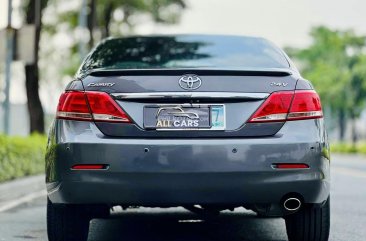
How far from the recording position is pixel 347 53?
60438 millimetres

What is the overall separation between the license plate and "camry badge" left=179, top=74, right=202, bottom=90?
0.13 meters

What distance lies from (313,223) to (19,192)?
21.4ft

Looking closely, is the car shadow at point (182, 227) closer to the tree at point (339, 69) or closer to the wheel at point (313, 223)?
the wheel at point (313, 223)

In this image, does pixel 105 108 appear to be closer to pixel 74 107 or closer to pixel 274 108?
pixel 74 107

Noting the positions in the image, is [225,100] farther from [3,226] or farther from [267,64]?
[3,226]

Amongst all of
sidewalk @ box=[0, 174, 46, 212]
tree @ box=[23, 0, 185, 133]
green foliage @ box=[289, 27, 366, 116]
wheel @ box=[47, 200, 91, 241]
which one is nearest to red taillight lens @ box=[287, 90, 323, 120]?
wheel @ box=[47, 200, 91, 241]

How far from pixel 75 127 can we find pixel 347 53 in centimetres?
5694

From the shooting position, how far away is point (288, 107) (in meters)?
5.10

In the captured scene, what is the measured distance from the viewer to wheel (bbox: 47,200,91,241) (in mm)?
5512

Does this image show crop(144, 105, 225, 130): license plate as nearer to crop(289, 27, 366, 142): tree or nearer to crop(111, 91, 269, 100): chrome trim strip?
crop(111, 91, 269, 100): chrome trim strip

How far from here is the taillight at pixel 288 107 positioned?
16.5ft

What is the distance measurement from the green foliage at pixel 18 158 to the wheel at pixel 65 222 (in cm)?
670

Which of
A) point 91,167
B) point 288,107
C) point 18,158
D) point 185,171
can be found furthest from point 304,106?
point 18,158

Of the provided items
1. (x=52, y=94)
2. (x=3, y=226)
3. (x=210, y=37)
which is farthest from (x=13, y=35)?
(x=52, y=94)
